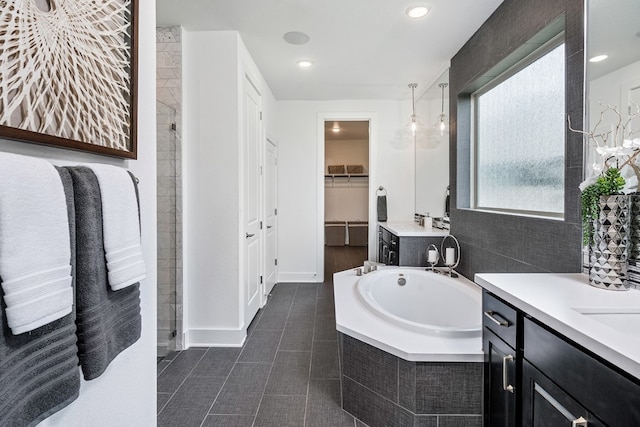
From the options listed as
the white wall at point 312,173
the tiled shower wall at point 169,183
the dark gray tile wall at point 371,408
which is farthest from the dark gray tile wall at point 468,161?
the tiled shower wall at point 169,183

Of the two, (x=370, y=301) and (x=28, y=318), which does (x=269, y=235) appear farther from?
(x=28, y=318)

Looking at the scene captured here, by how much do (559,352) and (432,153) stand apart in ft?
9.86

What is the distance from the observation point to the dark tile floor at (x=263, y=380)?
1.73m

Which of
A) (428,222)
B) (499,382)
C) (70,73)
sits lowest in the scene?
(499,382)

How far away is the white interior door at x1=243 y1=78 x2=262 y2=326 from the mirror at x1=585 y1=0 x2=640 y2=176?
7.57 feet

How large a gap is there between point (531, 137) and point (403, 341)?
60.5 inches

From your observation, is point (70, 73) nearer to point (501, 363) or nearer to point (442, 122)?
point (501, 363)

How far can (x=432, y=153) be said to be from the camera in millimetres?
3623

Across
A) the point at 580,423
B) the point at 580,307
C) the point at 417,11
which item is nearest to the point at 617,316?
the point at 580,307

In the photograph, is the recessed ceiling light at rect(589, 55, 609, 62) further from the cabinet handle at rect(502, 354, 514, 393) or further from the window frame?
the cabinet handle at rect(502, 354, 514, 393)

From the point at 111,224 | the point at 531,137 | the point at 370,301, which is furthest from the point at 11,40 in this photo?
the point at 531,137

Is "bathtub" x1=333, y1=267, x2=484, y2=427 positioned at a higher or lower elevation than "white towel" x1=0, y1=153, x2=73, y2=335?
lower

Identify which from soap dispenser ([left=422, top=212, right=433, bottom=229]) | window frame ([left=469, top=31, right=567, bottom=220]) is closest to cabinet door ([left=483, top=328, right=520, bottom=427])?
window frame ([left=469, top=31, right=567, bottom=220])

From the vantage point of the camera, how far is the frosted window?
1.78m
